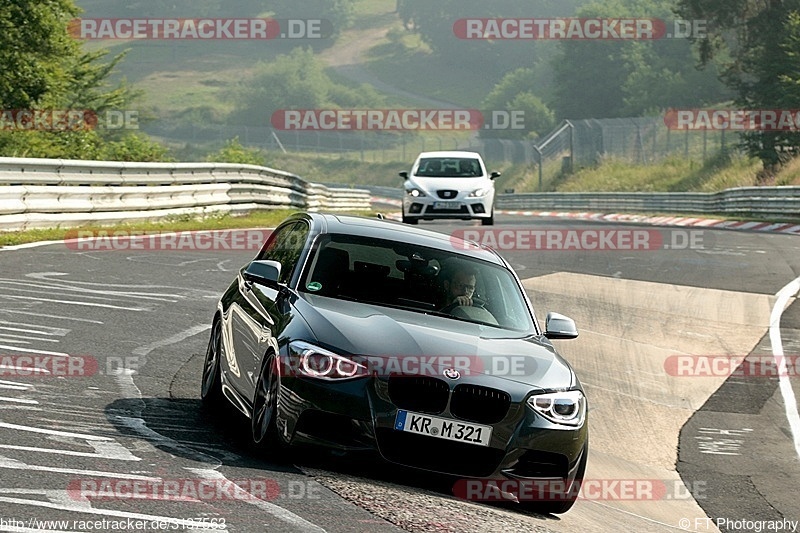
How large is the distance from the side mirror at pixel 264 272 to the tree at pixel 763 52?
4269 centimetres

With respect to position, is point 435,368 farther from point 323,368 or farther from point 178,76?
point 178,76

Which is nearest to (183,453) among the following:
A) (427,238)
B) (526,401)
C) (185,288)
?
(526,401)

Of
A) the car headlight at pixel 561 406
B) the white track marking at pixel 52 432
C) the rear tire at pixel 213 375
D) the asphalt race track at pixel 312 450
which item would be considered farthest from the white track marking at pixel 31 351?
the car headlight at pixel 561 406

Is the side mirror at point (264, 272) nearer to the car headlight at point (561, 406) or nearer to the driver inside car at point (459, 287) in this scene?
the driver inside car at point (459, 287)

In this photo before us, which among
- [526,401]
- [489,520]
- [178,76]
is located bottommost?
[489,520]

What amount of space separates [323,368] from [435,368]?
1.93 ft

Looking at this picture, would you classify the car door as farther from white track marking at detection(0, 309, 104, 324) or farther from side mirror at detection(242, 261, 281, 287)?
white track marking at detection(0, 309, 104, 324)

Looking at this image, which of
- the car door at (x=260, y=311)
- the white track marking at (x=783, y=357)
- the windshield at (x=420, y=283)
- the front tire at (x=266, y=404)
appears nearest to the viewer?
the front tire at (x=266, y=404)

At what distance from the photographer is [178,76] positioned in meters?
175

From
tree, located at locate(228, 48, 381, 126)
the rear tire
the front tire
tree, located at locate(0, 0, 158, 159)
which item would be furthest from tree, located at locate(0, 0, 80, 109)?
tree, located at locate(228, 48, 381, 126)

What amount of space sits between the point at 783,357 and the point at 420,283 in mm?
7452

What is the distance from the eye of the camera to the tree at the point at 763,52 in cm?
4859

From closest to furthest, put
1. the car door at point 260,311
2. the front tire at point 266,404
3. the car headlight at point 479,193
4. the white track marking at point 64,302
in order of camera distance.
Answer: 1. the front tire at point 266,404
2. the car door at point 260,311
3. the white track marking at point 64,302
4. the car headlight at point 479,193

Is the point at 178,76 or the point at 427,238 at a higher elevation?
the point at 178,76
